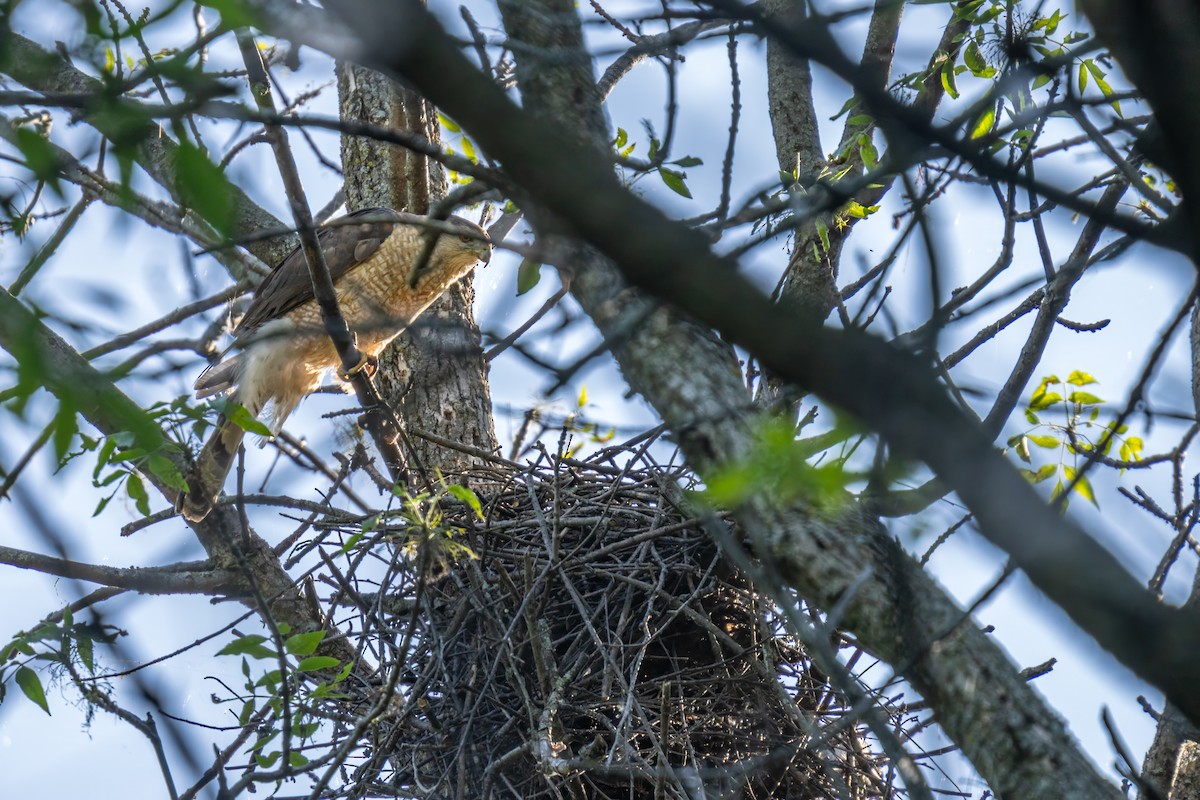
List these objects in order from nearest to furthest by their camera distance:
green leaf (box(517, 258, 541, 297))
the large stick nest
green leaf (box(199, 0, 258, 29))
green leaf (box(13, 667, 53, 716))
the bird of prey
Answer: green leaf (box(199, 0, 258, 29)), green leaf (box(517, 258, 541, 297)), green leaf (box(13, 667, 53, 716)), the large stick nest, the bird of prey

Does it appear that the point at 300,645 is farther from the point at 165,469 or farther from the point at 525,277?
the point at 525,277

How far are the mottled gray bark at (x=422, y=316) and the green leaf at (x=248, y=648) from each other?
4.43 feet

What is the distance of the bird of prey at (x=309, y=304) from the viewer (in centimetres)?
520

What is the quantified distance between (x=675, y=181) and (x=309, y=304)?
2942 mm

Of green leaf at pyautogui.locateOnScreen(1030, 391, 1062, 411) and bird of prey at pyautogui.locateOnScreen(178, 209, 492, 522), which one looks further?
bird of prey at pyautogui.locateOnScreen(178, 209, 492, 522)

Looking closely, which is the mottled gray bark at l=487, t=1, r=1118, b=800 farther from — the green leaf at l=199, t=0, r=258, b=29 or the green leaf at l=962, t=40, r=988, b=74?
the green leaf at l=962, t=40, r=988, b=74

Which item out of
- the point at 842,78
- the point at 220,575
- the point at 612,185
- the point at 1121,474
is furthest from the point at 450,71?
the point at 220,575

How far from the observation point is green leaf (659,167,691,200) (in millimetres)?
2807

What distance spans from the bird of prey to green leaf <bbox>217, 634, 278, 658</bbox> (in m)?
2.35

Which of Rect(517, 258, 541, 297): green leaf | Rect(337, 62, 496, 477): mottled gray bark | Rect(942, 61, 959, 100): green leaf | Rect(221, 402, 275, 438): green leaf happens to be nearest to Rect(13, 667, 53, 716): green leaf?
Rect(221, 402, 275, 438): green leaf

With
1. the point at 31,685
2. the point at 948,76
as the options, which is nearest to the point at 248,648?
the point at 31,685

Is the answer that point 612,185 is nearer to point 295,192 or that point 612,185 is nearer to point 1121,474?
point 295,192

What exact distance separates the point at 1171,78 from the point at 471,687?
8.53 ft

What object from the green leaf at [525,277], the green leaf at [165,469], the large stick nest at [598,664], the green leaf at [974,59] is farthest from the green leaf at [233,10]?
the green leaf at [974,59]
